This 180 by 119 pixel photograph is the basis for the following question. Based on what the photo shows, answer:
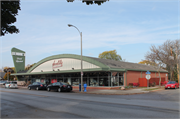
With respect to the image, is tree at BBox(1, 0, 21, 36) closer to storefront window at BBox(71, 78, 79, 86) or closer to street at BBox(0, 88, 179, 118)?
street at BBox(0, 88, 179, 118)

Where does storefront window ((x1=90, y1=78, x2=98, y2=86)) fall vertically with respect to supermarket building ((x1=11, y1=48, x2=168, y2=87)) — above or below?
below

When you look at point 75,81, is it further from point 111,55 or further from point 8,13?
point 111,55

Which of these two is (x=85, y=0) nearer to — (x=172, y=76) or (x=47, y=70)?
(x=47, y=70)

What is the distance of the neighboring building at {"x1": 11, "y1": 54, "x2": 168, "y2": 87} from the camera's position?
2830 centimetres

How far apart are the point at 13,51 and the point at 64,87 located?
108 ft

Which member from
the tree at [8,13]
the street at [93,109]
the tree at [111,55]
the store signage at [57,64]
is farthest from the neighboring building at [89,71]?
the tree at [111,55]

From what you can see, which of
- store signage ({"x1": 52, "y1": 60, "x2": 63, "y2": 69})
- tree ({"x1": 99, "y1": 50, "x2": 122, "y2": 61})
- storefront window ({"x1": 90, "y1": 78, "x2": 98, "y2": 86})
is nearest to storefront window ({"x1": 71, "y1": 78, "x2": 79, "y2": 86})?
storefront window ({"x1": 90, "y1": 78, "x2": 98, "y2": 86})

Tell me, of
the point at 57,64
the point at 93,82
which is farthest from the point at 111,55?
the point at 93,82

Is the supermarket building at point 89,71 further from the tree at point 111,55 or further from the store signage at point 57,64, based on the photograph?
the tree at point 111,55

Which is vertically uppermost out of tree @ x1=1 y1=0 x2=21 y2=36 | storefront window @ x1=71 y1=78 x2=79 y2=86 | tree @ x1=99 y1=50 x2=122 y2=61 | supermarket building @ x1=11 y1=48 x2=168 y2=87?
tree @ x1=99 y1=50 x2=122 y2=61

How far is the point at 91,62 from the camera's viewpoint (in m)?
29.4

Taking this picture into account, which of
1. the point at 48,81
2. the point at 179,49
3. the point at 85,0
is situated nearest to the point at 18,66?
the point at 48,81

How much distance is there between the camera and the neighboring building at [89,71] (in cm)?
2830

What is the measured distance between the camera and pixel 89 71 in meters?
28.9
